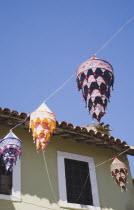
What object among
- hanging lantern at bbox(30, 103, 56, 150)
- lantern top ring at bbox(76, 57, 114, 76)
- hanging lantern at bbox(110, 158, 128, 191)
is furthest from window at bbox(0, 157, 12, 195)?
lantern top ring at bbox(76, 57, 114, 76)

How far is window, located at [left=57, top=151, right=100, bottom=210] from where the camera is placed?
9.28m

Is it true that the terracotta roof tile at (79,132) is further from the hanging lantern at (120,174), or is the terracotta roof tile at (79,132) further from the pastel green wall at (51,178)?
the hanging lantern at (120,174)

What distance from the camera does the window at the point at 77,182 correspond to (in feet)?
30.5

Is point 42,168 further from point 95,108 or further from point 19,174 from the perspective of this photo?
point 95,108

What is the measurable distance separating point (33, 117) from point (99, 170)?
3.99 metres

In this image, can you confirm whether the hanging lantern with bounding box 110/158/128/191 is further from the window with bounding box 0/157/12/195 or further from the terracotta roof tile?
the window with bounding box 0/157/12/195

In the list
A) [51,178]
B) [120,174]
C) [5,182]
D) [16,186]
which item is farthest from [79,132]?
[5,182]

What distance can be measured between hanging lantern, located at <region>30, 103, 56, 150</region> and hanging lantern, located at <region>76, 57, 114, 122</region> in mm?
896

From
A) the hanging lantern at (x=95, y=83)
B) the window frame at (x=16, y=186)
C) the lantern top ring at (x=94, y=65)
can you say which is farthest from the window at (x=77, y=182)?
the lantern top ring at (x=94, y=65)

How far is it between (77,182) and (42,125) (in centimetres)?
333

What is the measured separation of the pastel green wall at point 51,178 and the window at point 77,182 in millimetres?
162

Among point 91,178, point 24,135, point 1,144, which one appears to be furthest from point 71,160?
point 1,144

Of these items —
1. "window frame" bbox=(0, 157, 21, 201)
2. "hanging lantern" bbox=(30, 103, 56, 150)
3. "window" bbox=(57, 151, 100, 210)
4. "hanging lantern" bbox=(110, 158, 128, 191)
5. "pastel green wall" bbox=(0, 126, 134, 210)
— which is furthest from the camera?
"window" bbox=(57, 151, 100, 210)

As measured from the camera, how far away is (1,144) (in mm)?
7711
